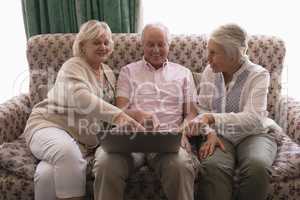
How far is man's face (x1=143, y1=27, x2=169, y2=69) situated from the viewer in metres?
2.38

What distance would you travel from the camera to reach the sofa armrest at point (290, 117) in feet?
7.45

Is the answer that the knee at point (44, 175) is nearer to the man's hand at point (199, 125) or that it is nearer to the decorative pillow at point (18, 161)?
the decorative pillow at point (18, 161)

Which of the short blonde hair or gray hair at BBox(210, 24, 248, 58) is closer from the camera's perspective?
gray hair at BBox(210, 24, 248, 58)

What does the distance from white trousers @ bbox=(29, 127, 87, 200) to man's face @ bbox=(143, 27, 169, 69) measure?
27.4 inches

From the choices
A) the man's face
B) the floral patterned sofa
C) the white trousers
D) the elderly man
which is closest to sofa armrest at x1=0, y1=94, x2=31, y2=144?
the floral patterned sofa

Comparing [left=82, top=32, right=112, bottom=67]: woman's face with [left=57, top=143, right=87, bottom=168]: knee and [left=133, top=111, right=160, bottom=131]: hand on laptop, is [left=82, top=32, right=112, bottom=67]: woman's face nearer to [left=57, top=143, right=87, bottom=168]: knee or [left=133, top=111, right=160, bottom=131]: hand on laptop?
[left=133, top=111, right=160, bottom=131]: hand on laptop

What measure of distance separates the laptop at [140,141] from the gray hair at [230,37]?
1.89 ft

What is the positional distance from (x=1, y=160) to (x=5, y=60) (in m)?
1.34

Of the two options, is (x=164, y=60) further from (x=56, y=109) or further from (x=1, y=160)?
(x=1, y=160)

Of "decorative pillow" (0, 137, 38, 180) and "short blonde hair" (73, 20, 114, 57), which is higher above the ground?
"short blonde hair" (73, 20, 114, 57)

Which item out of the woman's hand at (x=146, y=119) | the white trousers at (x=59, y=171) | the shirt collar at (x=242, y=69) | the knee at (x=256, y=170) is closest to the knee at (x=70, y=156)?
the white trousers at (x=59, y=171)

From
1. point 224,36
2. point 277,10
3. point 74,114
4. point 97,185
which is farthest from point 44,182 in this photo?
point 277,10

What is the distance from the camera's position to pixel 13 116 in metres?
2.44

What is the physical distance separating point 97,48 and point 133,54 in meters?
0.40
